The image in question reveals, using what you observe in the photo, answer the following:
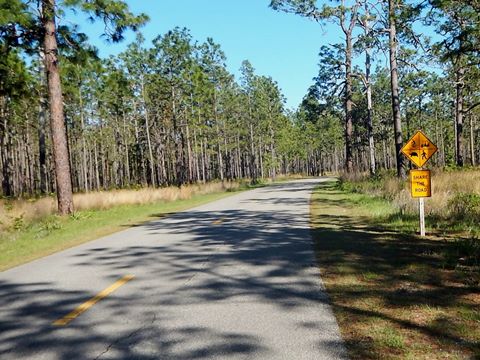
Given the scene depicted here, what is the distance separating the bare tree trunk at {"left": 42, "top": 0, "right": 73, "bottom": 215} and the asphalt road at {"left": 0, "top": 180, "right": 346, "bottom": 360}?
8375 millimetres

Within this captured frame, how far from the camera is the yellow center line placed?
516cm

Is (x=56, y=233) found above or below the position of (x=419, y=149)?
below

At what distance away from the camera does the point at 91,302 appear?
19.1 ft

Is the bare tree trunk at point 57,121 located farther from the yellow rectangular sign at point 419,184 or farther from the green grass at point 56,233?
the yellow rectangular sign at point 419,184

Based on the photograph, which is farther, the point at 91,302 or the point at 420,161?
the point at 420,161

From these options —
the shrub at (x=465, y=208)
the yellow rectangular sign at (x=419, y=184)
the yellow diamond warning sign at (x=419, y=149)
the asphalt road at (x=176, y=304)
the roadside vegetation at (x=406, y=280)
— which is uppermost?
the yellow diamond warning sign at (x=419, y=149)

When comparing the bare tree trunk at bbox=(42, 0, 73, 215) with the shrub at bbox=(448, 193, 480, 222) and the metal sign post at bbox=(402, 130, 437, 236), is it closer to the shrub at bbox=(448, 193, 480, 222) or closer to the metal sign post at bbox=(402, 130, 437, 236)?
the metal sign post at bbox=(402, 130, 437, 236)

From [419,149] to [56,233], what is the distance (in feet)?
35.6

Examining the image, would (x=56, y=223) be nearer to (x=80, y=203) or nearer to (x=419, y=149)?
(x=80, y=203)

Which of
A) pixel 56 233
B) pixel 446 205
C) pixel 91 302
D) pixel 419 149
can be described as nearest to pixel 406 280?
pixel 419 149

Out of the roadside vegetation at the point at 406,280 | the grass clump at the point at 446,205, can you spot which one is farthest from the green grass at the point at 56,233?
the grass clump at the point at 446,205

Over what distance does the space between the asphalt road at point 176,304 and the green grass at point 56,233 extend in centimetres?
104

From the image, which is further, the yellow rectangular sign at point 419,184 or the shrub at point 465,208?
the shrub at point 465,208

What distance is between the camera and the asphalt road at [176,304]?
4242 mm
